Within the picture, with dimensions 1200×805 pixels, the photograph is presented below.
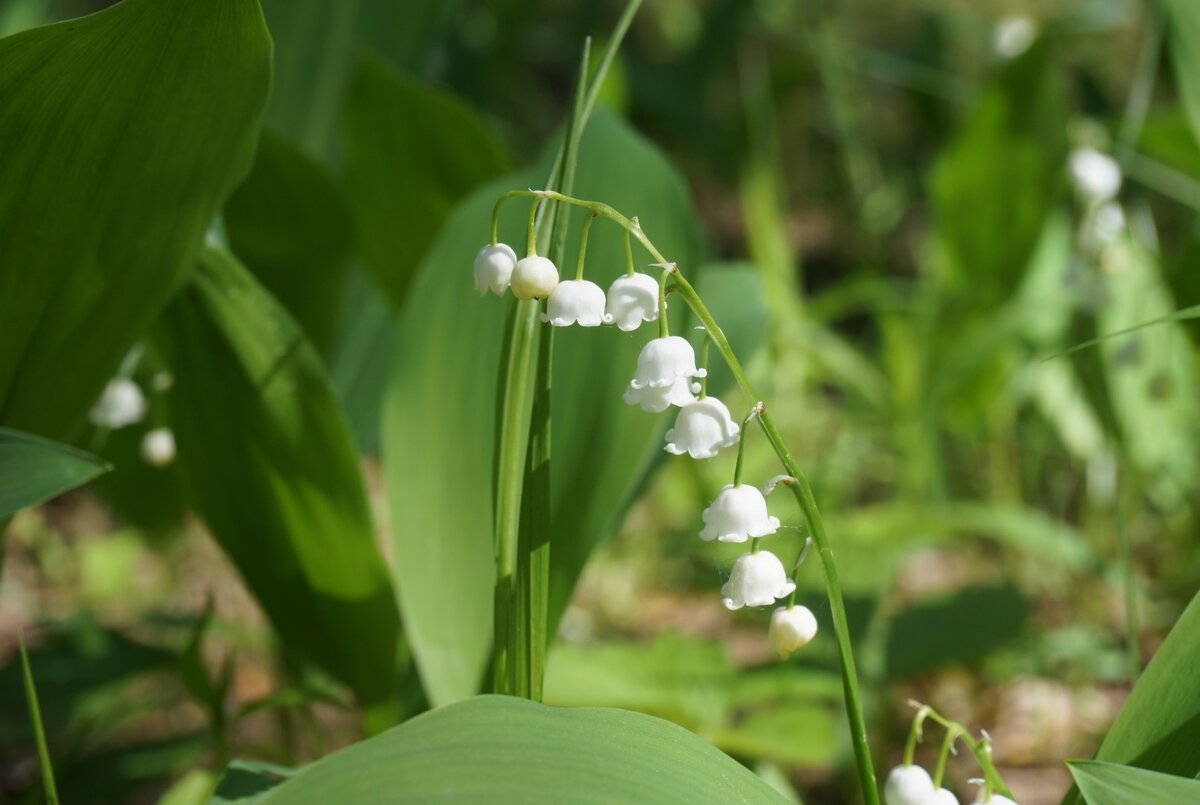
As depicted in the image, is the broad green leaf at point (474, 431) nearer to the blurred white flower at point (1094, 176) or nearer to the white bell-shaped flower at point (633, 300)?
the white bell-shaped flower at point (633, 300)

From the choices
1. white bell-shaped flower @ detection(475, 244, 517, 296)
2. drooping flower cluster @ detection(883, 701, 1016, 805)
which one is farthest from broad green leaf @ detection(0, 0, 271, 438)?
drooping flower cluster @ detection(883, 701, 1016, 805)

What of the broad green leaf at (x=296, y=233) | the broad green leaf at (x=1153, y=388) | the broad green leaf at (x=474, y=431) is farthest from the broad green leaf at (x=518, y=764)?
the broad green leaf at (x=1153, y=388)

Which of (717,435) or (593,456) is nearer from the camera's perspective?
(717,435)

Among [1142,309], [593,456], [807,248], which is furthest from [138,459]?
[807,248]

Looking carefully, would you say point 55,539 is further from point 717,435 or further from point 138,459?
point 717,435

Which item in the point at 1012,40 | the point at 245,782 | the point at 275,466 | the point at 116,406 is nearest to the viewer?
the point at 245,782

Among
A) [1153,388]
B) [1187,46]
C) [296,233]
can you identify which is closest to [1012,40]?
[1153,388]

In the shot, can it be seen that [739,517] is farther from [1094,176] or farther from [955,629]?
[1094,176]
